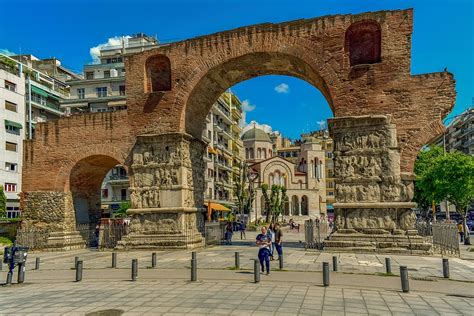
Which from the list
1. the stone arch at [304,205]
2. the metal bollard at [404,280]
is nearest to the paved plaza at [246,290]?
the metal bollard at [404,280]

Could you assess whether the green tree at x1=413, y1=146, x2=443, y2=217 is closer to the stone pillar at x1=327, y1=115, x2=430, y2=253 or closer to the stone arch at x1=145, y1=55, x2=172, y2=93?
the stone pillar at x1=327, y1=115, x2=430, y2=253

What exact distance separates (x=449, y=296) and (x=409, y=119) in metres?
9.08

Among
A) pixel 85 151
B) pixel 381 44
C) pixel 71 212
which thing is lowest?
pixel 71 212

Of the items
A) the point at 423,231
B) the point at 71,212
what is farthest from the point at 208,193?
the point at 423,231

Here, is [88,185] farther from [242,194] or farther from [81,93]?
[81,93]

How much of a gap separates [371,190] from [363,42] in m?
6.35

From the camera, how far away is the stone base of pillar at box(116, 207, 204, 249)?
18.3 m

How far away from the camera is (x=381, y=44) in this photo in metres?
16.8

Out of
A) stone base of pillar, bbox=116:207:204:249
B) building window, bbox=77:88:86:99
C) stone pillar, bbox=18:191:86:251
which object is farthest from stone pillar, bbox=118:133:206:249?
building window, bbox=77:88:86:99

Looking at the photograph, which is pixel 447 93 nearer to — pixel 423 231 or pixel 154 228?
pixel 423 231

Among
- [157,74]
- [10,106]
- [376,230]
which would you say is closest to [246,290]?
[376,230]

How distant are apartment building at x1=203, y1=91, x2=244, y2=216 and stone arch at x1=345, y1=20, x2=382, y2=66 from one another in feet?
107

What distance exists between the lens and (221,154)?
58.5m

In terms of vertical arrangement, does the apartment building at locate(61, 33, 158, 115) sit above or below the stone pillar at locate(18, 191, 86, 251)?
above
